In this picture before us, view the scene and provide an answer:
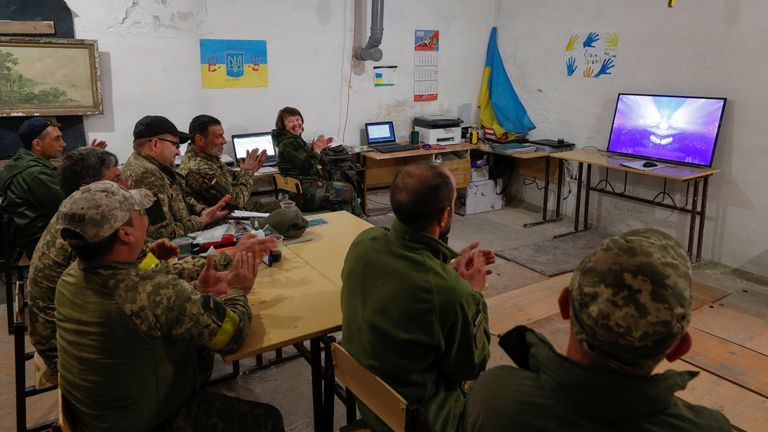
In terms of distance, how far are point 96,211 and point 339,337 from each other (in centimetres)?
209

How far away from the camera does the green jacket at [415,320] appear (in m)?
1.49

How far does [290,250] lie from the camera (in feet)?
8.61

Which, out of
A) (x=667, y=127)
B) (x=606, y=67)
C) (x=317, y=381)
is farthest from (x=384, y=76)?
(x=317, y=381)

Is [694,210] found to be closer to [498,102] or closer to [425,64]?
[498,102]

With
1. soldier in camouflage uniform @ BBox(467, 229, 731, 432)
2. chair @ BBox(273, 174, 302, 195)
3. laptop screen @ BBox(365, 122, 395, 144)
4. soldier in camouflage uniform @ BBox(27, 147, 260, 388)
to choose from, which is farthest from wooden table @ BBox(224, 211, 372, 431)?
laptop screen @ BBox(365, 122, 395, 144)

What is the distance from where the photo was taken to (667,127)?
469 centimetres

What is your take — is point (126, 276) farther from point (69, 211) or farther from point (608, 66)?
point (608, 66)

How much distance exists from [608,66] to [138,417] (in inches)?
201

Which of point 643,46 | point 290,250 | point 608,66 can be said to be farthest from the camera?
point 608,66

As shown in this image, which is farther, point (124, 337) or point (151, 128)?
point (151, 128)

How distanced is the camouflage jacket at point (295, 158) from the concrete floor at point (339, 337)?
4.78 ft

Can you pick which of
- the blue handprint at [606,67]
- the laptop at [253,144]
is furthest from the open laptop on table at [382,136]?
the blue handprint at [606,67]

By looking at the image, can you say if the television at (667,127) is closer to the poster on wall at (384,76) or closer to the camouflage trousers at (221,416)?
the poster on wall at (384,76)

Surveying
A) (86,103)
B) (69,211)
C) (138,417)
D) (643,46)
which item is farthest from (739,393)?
(86,103)
